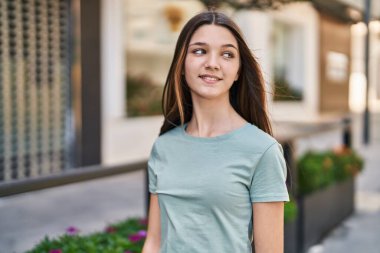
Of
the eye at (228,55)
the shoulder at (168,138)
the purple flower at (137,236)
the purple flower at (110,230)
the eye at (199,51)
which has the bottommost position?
the purple flower at (110,230)

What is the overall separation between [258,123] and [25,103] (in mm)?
6483

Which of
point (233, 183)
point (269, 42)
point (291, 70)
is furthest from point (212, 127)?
point (291, 70)

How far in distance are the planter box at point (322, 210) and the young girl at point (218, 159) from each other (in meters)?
3.11

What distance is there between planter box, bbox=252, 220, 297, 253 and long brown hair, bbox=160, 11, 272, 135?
256 cm

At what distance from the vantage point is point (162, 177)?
1.51 metres

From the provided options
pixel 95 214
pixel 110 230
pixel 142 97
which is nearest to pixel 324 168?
pixel 95 214

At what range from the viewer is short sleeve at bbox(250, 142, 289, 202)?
54.4 inches

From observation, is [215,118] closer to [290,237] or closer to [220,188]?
[220,188]

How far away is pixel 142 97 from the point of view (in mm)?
9711

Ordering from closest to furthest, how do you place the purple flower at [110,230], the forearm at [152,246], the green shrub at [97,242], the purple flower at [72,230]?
the forearm at [152,246] → the green shrub at [97,242] → the purple flower at [72,230] → the purple flower at [110,230]

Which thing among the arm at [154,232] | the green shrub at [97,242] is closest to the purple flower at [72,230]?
the green shrub at [97,242]

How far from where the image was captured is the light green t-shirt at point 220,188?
1.40 meters

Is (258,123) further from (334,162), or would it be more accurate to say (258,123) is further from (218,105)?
(334,162)

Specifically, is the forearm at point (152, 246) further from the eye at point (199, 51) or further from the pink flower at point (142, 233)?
the pink flower at point (142, 233)
